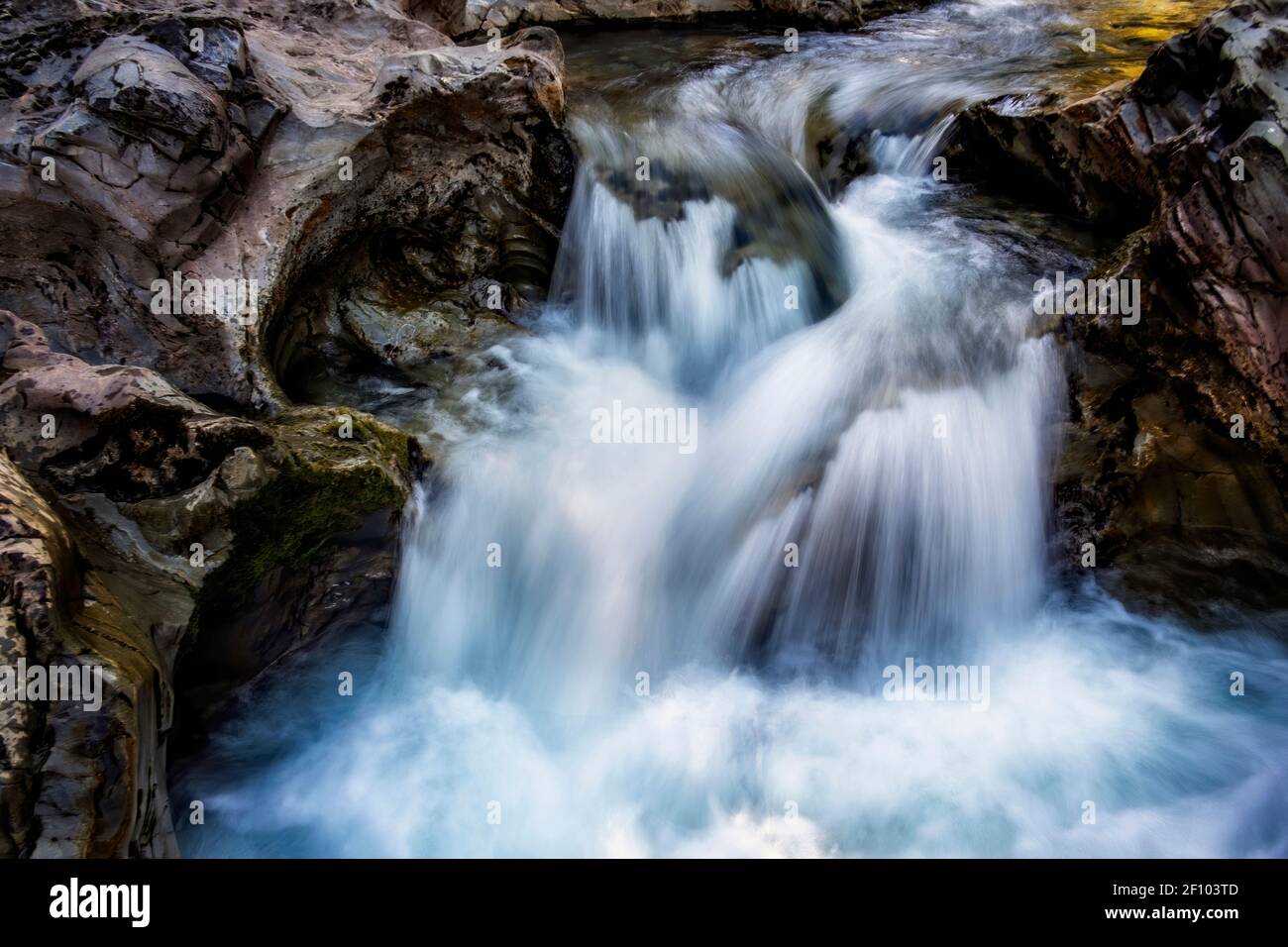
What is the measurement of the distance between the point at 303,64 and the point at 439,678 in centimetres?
480

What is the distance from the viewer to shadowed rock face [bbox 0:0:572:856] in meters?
3.41

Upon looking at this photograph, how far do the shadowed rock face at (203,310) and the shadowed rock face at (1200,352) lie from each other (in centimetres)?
438

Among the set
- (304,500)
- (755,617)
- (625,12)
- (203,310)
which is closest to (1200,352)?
(755,617)

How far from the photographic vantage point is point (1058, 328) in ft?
18.9

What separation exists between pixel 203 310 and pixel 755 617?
3.91m

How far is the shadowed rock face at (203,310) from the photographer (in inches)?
134

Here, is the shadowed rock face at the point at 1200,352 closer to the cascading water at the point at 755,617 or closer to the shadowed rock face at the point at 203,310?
the cascading water at the point at 755,617

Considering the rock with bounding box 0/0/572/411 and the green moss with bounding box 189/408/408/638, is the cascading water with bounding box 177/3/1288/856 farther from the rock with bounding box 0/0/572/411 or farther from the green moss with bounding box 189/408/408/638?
the rock with bounding box 0/0/572/411

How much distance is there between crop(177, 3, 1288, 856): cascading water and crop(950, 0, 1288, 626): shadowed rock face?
311 millimetres

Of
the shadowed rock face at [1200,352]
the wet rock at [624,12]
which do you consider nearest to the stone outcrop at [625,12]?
the wet rock at [624,12]

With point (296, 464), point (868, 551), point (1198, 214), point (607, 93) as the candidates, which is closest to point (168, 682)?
point (296, 464)

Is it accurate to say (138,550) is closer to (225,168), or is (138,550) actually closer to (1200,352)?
(225,168)

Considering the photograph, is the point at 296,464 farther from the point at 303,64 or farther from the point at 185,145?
the point at 303,64

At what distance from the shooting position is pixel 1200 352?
17.0 ft
